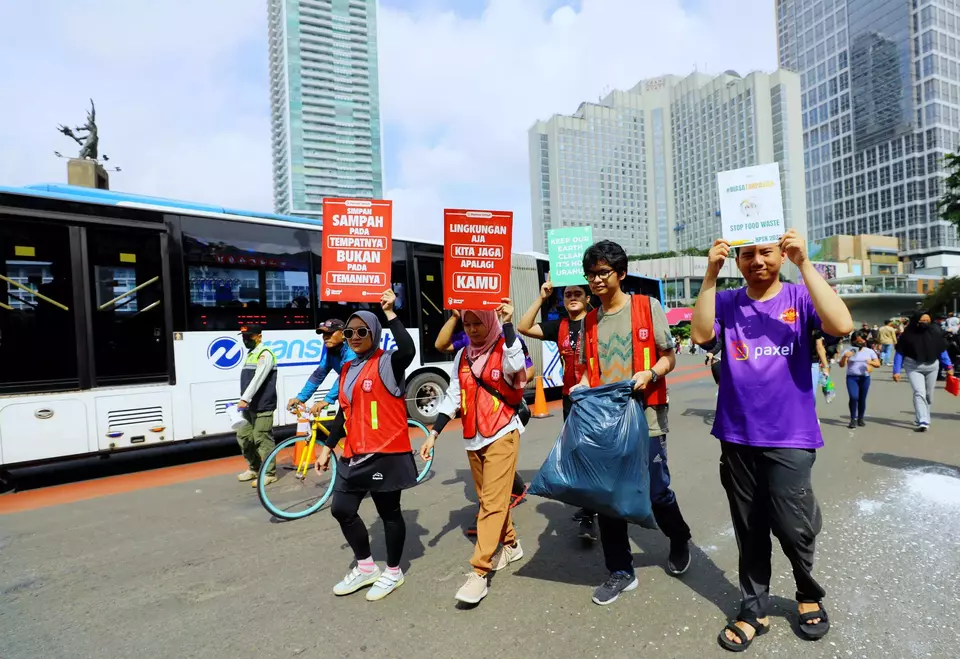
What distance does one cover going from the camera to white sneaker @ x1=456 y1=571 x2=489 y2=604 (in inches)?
116

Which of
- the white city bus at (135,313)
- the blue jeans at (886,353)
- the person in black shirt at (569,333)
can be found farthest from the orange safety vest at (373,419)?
the blue jeans at (886,353)

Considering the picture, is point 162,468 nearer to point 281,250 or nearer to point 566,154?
point 281,250

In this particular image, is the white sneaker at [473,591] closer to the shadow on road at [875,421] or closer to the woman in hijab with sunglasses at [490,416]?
the woman in hijab with sunglasses at [490,416]

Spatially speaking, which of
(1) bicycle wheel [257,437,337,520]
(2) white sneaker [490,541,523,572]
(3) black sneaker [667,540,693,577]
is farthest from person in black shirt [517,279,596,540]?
(1) bicycle wheel [257,437,337,520]

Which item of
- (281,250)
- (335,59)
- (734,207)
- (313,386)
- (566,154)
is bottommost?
(313,386)

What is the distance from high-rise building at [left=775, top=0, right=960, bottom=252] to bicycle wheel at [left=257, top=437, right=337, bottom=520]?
116436 mm

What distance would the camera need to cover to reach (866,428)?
8.02m

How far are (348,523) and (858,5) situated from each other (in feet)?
496

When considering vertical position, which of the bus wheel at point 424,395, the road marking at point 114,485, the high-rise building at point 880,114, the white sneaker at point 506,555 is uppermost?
the high-rise building at point 880,114

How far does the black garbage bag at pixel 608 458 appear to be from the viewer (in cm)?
273

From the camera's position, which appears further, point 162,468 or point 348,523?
point 162,468

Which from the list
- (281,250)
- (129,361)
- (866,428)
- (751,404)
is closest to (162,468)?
(129,361)

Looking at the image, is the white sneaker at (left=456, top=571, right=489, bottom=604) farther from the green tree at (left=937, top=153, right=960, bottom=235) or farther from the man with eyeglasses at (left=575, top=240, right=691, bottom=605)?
the green tree at (left=937, top=153, right=960, bottom=235)

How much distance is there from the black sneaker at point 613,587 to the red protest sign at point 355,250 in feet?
7.68
